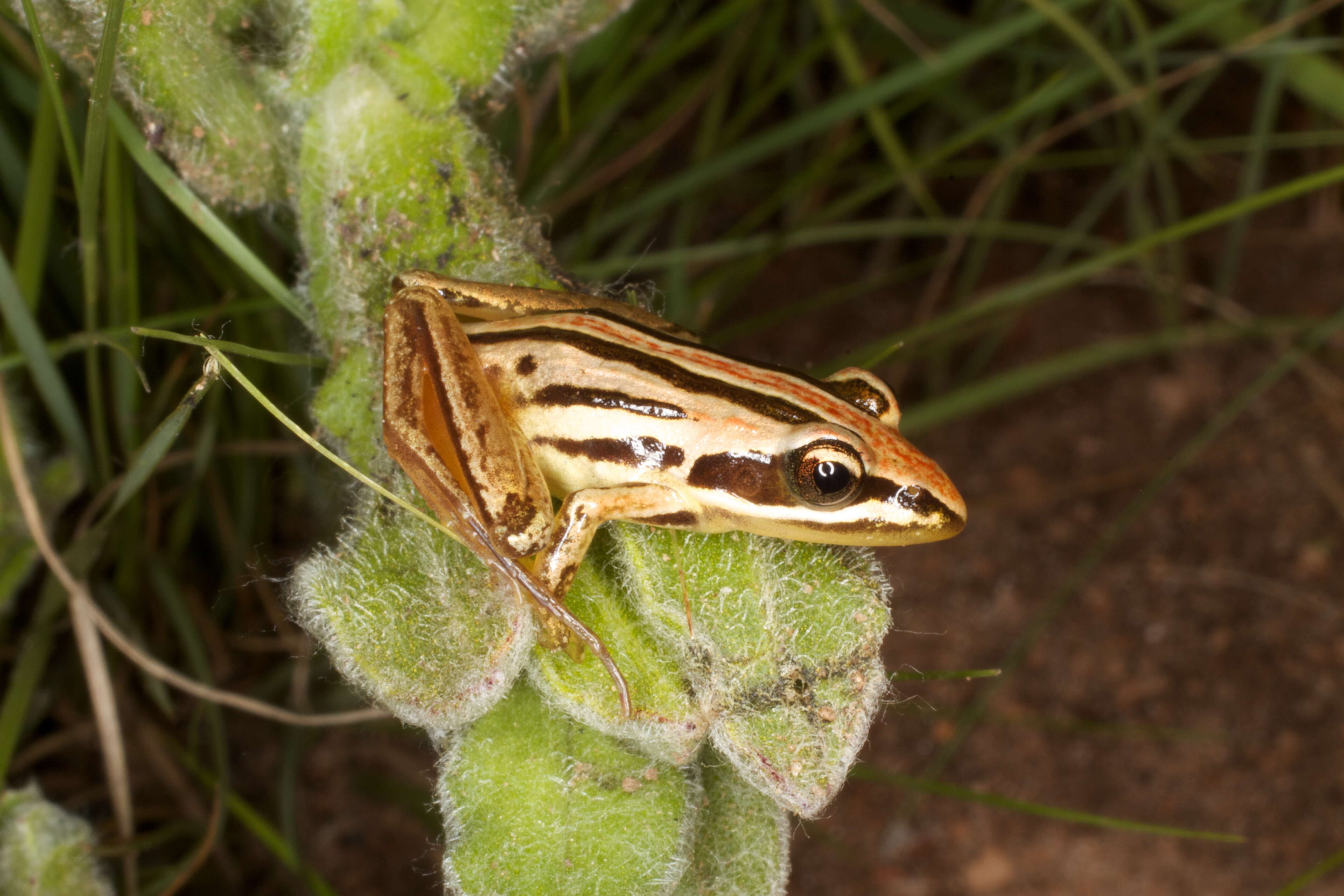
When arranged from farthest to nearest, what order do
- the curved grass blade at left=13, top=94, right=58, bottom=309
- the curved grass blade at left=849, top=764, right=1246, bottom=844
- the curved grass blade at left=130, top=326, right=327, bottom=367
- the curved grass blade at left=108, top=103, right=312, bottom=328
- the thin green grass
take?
the thin green grass < the curved grass blade at left=13, top=94, right=58, bottom=309 < the curved grass blade at left=849, top=764, right=1246, bottom=844 < the curved grass blade at left=108, top=103, right=312, bottom=328 < the curved grass blade at left=130, top=326, right=327, bottom=367

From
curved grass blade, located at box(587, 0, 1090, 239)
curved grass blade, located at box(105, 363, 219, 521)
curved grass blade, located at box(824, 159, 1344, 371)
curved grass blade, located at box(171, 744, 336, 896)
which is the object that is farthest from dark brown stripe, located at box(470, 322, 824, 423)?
curved grass blade, located at box(171, 744, 336, 896)

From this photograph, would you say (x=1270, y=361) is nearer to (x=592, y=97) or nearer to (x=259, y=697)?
(x=592, y=97)

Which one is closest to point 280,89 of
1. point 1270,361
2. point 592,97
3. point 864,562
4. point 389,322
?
point 389,322

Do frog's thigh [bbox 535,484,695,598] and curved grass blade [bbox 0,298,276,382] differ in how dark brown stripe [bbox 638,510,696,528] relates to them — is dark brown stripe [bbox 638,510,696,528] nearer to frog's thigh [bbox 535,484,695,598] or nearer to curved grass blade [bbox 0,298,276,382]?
frog's thigh [bbox 535,484,695,598]

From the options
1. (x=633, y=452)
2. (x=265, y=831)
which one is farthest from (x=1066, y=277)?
(x=265, y=831)

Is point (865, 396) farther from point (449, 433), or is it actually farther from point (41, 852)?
point (41, 852)

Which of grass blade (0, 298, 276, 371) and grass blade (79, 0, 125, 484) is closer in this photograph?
grass blade (79, 0, 125, 484)
